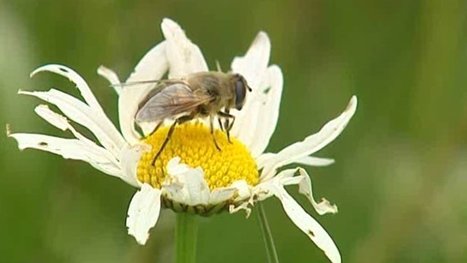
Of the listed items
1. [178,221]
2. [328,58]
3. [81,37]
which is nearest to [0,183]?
[81,37]

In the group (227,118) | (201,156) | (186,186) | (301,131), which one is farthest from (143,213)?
(301,131)

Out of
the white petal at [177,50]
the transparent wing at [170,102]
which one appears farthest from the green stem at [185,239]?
the white petal at [177,50]

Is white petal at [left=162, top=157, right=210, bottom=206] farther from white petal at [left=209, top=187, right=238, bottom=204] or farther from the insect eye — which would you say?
the insect eye

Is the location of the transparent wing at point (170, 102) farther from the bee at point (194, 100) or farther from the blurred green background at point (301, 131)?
the blurred green background at point (301, 131)

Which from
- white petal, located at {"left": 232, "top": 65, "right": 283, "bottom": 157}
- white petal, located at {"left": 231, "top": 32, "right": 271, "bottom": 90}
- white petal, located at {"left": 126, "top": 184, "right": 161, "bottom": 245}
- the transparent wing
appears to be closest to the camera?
white petal, located at {"left": 126, "top": 184, "right": 161, "bottom": 245}

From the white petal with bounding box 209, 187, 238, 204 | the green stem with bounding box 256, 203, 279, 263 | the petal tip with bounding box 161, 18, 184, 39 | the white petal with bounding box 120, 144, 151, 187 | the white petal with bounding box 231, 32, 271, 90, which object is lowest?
the green stem with bounding box 256, 203, 279, 263

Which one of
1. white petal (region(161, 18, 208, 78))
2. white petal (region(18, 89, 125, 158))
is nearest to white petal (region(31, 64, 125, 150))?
white petal (region(18, 89, 125, 158))

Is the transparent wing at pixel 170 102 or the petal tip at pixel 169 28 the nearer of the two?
the transparent wing at pixel 170 102
